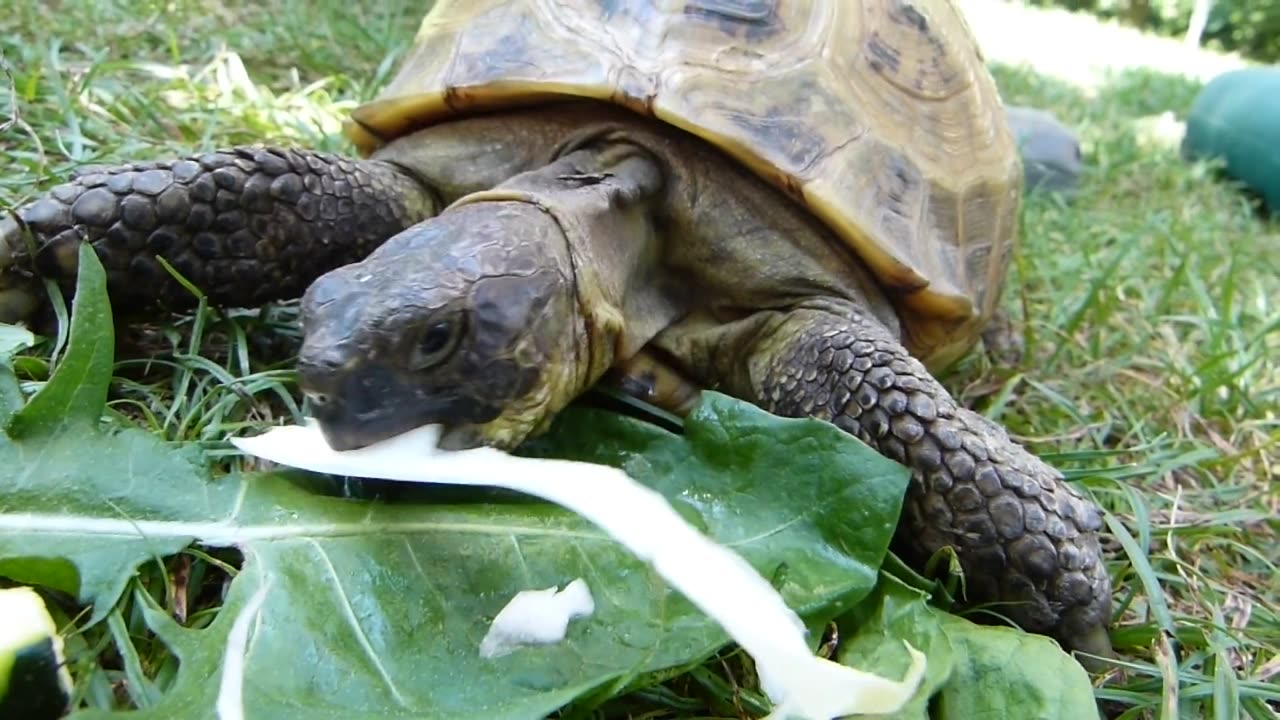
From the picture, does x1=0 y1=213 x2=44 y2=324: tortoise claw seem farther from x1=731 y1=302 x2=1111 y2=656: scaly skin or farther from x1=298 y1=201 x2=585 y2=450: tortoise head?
x1=731 y1=302 x2=1111 y2=656: scaly skin

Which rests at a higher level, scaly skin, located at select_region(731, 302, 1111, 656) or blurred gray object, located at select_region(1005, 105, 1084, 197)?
scaly skin, located at select_region(731, 302, 1111, 656)

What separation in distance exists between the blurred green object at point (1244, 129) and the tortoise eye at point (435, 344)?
562cm

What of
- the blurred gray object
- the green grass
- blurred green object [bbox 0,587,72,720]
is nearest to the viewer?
blurred green object [bbox 0,587,72,720]

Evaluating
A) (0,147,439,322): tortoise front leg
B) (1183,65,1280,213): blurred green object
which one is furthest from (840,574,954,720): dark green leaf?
(1183,65,1280,213): blurred green object

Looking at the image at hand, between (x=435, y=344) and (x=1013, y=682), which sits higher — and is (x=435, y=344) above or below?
above

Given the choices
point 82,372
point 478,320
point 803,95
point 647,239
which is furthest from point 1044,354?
point 82,372

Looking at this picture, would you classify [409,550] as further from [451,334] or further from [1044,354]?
[1044,354]

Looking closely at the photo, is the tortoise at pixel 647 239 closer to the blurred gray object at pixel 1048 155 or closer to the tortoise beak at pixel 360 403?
the tortoise beak at pixel 360 403

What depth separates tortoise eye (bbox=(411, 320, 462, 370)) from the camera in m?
1.34

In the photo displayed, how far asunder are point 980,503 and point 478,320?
0.83 meters

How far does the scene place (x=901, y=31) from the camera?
7.07 ft

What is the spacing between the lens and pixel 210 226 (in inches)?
67.7

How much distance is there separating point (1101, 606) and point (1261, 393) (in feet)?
4.74

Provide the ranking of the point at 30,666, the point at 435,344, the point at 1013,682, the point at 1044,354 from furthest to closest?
the point at 1044,354
the point at 435,344
the point at 1013,682
the point at 30,666
